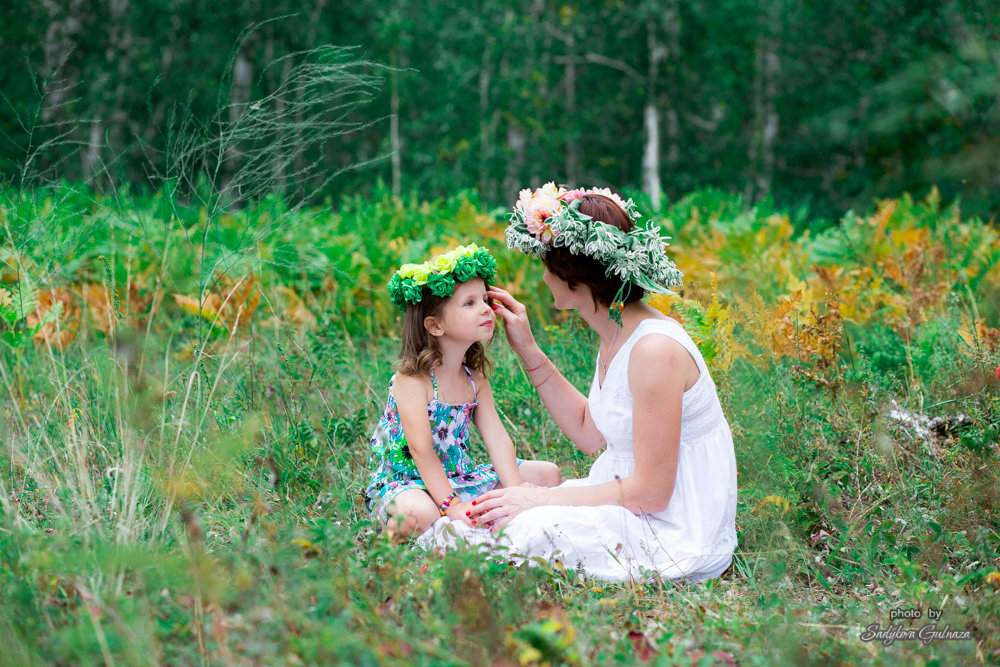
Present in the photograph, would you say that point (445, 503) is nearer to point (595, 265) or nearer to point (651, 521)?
point (651, 521)

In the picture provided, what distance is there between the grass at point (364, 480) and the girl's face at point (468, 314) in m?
0.74

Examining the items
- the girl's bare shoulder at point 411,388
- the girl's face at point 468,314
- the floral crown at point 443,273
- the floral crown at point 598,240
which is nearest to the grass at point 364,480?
the girl's bare shoulder at point 411,388

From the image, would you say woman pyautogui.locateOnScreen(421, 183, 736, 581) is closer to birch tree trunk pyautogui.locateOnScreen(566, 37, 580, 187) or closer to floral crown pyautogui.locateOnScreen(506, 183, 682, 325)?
floral crown pyautogui.locateOnScreen(506, 183, 682, 325)

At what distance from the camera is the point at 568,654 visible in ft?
6.17

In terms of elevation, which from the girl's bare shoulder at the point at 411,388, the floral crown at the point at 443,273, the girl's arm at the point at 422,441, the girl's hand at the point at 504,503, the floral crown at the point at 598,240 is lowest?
the girl's hand at the point at 504,503

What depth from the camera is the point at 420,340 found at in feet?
10.4

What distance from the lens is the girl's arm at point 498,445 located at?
3217 mm

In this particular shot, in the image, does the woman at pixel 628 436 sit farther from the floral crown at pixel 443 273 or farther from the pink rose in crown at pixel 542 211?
the floral crown at pixel 443 273

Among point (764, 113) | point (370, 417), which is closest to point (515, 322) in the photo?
point (370, 417)

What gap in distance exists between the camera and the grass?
2080mm

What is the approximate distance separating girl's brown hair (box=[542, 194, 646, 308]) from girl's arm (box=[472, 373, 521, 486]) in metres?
0.61

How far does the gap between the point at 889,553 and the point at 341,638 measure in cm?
204

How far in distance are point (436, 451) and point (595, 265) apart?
94 cm

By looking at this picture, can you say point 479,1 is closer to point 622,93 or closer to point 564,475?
point 622,93
